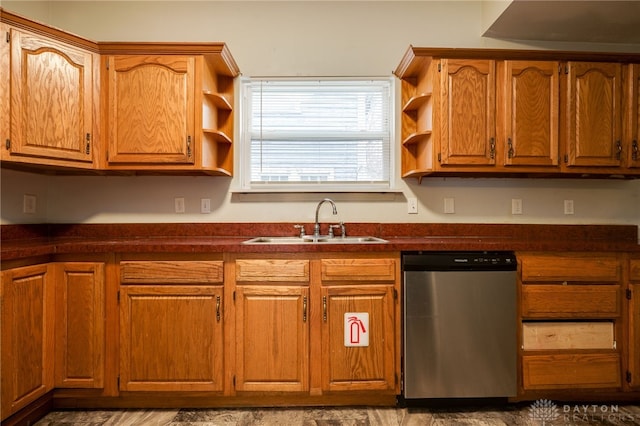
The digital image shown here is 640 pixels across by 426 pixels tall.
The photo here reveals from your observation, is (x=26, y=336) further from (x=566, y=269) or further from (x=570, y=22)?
(x=570, y=22)

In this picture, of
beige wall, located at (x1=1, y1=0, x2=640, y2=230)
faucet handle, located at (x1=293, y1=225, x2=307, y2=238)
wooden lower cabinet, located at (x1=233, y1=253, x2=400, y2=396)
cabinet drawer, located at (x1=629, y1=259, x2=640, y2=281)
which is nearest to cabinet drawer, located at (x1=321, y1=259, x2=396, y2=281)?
wooden lower cabinet, located at (x1=233, y1=253, x2=400, y2=396)

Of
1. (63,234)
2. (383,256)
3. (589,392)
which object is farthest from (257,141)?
(589,392)

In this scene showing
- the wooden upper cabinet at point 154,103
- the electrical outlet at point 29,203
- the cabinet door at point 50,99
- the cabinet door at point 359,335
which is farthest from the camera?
the electrical outlet at point 29,203

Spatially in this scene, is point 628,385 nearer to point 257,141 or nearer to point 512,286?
point 512,286

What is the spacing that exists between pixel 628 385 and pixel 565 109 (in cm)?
163

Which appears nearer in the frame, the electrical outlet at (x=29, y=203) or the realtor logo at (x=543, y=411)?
the realtor logo at (x=543, y=411)

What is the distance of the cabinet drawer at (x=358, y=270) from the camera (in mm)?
1975

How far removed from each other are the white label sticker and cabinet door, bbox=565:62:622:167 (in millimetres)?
1605

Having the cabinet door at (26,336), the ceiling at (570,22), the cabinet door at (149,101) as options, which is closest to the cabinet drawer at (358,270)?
the cabinet door at (149,101)

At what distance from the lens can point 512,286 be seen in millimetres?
1978

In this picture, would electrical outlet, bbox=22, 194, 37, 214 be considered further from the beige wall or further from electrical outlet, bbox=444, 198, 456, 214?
electrical outlet, bbox=444, 198, 456, 214

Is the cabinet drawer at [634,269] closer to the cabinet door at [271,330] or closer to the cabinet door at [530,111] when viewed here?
the cabinet door at [530,111]

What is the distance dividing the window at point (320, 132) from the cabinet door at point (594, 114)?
112 centimetres

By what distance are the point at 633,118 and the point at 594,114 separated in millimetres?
246
